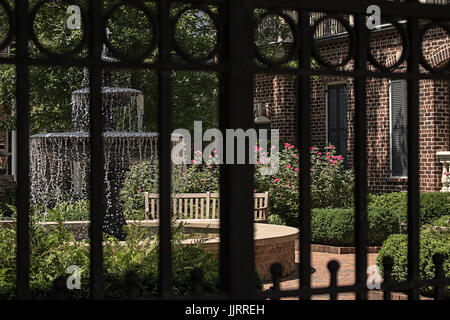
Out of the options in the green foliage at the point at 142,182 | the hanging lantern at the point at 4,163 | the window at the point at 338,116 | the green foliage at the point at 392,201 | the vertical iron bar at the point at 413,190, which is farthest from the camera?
the hanging lantern at the point at 4,163

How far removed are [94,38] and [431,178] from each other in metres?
13.8

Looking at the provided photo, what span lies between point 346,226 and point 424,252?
169 inches

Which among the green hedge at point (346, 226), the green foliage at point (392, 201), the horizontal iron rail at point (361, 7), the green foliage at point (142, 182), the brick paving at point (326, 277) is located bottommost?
the brick paving at point (326, 277)

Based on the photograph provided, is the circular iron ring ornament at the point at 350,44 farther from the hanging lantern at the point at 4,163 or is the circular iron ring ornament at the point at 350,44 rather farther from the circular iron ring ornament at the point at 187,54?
the hanging lantern at the point at 4,163

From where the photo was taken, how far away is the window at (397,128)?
1577cm

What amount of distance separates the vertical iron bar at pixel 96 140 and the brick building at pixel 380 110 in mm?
12052

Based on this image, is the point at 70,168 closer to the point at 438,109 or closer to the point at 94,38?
the point at 438,109

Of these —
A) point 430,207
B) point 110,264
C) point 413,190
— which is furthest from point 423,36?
point 430,207

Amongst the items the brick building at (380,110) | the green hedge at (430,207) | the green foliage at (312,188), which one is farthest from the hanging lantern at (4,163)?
the green hedge at (430,207)

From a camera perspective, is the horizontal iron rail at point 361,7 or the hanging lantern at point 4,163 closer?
the horizontal iron rail at point 361,7

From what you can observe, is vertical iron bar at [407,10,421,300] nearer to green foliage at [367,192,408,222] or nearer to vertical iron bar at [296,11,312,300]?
vertical iron bar at [296,11,312,300]

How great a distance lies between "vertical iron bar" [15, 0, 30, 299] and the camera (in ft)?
7.28

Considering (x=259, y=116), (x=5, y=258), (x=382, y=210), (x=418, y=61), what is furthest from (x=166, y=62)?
(x=259, y=116)
